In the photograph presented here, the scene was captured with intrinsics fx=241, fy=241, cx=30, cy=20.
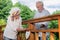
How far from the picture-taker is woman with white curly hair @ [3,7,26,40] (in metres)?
3.68

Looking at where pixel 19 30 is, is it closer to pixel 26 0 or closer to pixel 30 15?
pixel 30 15

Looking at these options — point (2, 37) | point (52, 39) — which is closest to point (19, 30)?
point (2, 37)

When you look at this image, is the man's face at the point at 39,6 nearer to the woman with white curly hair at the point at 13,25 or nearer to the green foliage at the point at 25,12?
the green foliage at the point at 25,12

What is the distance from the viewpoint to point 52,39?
8.50 feet

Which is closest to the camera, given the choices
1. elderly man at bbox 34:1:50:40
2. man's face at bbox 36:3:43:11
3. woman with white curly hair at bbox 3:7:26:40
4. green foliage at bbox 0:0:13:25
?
elderly man at bbox 34:1:50:40

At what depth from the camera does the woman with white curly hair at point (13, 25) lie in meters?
3.68

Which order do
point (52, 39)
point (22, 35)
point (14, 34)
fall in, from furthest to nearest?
1. point (14, 34)
2. point (22, 35)
3. point (52, 39)

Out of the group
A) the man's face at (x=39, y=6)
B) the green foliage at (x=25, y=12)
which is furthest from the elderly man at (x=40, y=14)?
the green foliage at (x=25, y=12)

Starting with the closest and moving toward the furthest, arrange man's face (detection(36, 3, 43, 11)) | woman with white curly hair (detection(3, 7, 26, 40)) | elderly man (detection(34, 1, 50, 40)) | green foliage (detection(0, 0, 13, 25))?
elderly man (detection(34, 1, 50, 40)) → man's face (detection(36, 3, 43, 11)) → woman with white curly hair (detection(3, 7, 26, 40)) → green foliage (detection(0, 0, 13, 25))

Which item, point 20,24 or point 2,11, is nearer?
point 20,24

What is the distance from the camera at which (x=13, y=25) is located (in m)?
3.72

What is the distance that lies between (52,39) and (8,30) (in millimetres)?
1314

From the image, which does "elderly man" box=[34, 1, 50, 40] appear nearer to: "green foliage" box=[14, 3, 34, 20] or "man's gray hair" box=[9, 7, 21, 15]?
"green foliage" box=[14, 3, 34, 20]

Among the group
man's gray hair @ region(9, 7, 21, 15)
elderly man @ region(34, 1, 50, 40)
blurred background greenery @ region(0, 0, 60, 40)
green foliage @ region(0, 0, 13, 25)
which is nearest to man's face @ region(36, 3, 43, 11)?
elderly man @ region(34, 1, 50, 40)
